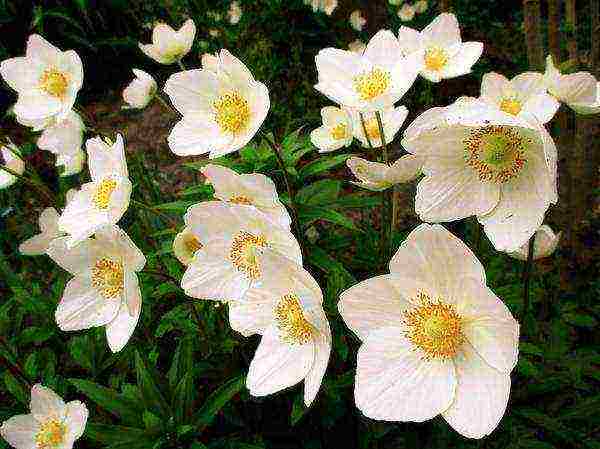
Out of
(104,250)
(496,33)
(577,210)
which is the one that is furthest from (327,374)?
(496,33)

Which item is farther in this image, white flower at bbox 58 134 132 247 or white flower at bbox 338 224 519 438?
white flower at bbox 58 134 132 247

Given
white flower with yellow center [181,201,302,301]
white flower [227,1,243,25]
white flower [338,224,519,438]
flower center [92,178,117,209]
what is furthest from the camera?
white flower [227,1,243,25]

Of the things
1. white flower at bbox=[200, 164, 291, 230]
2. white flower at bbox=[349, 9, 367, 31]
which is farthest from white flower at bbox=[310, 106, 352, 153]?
white flower at bbox=[349, 9, 367, 31]

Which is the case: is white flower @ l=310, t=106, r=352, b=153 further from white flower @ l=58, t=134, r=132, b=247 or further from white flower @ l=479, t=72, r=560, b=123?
white flower @ l=58, t=134, r=132, b=247

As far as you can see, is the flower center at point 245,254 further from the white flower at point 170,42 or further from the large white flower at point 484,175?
the white flower at point 170,42

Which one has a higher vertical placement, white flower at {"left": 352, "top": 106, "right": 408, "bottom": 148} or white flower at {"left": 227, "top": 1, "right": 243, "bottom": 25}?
white flower at {"left": 352, "top": 106, "right": 408, "bottom": 148}
